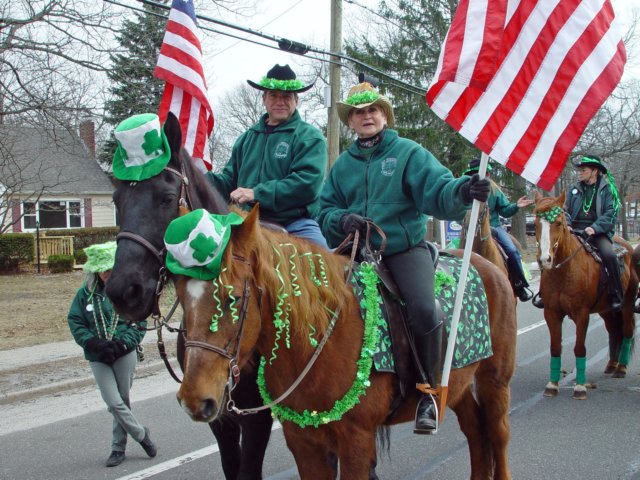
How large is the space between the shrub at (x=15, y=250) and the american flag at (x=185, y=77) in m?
20.0

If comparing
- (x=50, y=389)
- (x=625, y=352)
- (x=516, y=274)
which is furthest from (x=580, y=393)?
(x=50, y=389)

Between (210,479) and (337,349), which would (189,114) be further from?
(210,479)

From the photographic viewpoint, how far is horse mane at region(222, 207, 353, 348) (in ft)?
8.99

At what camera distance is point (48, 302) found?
48.0 feet

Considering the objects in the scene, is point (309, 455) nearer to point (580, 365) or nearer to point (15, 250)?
point (580, 365)

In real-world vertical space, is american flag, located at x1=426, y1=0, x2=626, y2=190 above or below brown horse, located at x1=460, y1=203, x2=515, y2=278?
above

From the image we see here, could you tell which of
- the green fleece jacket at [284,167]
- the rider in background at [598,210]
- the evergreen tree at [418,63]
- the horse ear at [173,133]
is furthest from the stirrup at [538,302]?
the evergreen tree at [418,63]

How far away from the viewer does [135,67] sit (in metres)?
12.3

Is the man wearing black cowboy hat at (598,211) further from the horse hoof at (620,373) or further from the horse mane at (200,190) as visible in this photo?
the horse mane at (200,190)

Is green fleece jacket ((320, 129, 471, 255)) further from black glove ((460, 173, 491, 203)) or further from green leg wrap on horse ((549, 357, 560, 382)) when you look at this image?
green leg wrap on horse ((549, 357, 560, 382))

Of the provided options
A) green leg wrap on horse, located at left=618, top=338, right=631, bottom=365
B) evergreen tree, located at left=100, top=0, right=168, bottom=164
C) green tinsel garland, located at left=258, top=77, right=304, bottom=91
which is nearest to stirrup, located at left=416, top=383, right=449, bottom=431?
green tinsel garland, located at left=258, top=77, right=304, bottom=91

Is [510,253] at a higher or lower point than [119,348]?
higher

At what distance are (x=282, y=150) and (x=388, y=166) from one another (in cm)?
84

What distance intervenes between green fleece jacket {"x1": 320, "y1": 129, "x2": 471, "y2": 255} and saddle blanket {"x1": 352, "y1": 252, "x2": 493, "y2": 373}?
14.6 inches
